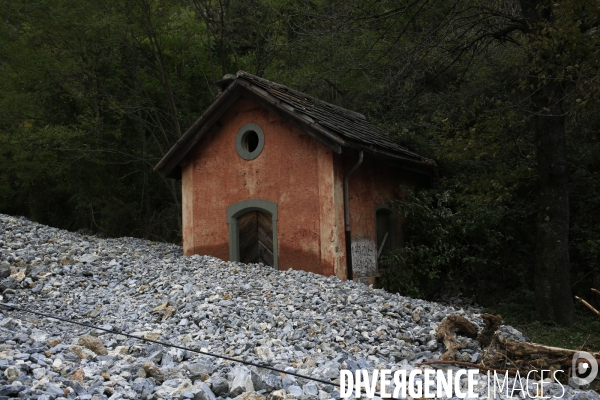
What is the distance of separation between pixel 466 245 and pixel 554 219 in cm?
263

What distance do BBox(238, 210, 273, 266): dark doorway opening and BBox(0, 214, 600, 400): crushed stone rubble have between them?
0.80 m

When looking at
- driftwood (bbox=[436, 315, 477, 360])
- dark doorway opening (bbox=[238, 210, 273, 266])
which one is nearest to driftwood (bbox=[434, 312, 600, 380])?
driftwood (bbox=[436, 315, 477, 360])

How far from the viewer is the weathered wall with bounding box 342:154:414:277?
1103 cm

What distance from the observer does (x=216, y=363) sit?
5703 millimetres

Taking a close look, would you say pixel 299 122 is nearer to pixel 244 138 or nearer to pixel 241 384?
pixel 244 138

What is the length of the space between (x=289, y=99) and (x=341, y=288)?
14.3 feet

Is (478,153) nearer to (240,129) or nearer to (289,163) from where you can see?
(289,163)

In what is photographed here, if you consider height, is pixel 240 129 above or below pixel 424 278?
above

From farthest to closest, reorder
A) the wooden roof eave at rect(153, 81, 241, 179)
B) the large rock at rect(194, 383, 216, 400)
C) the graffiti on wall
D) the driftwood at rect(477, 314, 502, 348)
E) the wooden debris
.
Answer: the wooden roof eave at rect(153, 81, 241, 179) → the graffiti on wall → the driftwood at rect(477, 314, 502, 348) → the wooden debris → the large rock at rect(194, 383, 216, 400)

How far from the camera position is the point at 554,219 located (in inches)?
400

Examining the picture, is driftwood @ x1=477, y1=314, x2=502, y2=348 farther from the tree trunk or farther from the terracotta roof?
the terracotta roof

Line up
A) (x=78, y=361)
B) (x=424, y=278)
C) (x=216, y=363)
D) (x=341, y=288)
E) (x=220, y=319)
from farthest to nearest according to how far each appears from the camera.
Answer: (x=424, y=278), (x=341, y=288), (x=220, y=319), (x=216, y=363), (x=78, y=361)

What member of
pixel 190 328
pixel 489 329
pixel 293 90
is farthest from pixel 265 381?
pixel 293 90

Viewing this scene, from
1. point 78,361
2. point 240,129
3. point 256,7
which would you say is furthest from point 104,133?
point 78,361
